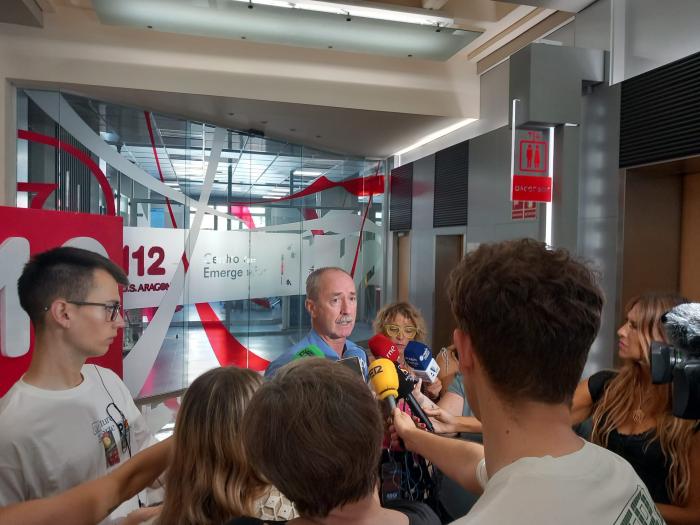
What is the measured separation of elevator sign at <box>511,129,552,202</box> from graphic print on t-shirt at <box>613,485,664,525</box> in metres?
2.60

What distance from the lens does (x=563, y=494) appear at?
78 centimetres

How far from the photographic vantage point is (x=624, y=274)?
12.7 ft

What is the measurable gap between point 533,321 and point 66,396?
1462 millimetres

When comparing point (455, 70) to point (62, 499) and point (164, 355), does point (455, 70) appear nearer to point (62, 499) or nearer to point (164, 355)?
point (164, 355)

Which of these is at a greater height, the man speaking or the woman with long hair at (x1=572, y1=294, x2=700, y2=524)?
the man speaking

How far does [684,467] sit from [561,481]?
1448 mm

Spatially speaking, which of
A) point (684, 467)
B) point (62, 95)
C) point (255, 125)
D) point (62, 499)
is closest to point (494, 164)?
point (255, 125)

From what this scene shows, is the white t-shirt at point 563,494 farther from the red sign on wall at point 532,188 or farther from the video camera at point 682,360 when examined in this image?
the red sign on wall at point 532,188

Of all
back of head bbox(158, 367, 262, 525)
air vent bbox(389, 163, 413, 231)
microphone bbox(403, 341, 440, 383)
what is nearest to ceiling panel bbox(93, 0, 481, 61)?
air vent bbox(389, 163, 413, 231)

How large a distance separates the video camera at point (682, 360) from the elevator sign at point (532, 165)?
202cm

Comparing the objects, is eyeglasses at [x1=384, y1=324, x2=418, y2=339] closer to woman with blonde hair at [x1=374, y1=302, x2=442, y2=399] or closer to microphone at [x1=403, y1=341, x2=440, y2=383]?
woman with blonde hair at [x1=374, y1=302, x2=442, y2=399]

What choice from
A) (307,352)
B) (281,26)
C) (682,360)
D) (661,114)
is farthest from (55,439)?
(281,26)

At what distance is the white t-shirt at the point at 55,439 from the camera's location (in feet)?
4.94

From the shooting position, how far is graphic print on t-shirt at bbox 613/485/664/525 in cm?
83
